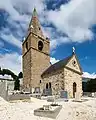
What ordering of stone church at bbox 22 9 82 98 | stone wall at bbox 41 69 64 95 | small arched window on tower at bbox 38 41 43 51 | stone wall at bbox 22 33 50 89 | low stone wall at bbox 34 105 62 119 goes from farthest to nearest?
small arched window on tower at bbox 38 41 43 51 → stone wall at bbox 22 33 50 89 → stone church at bbox 22 9 82 98 → stone wall at bbox 41 69 64 95 → low stone wall at bbox 34 105 62 119

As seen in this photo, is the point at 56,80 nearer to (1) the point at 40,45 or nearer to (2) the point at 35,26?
(1) the point at 40,45

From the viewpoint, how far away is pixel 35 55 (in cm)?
3681

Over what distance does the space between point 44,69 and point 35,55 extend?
11.0 feet

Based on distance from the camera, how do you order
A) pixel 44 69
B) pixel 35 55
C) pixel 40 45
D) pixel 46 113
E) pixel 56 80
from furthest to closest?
pixel 40 45
pixel 44 69
pixel 35 55
pixel 56 80
pixel 46 113

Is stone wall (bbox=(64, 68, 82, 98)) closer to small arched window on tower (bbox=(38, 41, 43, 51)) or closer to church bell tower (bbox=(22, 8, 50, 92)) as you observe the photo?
church bell tower (bbox=(22, 8, 50, 92))

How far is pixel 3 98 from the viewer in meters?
17.2

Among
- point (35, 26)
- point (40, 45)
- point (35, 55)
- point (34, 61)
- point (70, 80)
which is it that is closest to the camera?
point (70, 80)

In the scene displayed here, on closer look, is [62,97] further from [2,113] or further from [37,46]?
[37,46]

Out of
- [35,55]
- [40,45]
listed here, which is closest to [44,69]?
[35,55]

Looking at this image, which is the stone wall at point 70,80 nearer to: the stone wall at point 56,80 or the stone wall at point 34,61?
the stone wall at point 56,80

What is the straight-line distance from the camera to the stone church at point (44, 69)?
2953 centimetres

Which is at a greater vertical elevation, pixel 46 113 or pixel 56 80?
pixel 56 80

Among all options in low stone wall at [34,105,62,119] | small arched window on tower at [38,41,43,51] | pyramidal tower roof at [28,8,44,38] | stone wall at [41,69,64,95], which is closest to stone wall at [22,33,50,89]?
small arched window on tower at [38,41,43,51]

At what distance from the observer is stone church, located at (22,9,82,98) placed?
29531 millimetres
